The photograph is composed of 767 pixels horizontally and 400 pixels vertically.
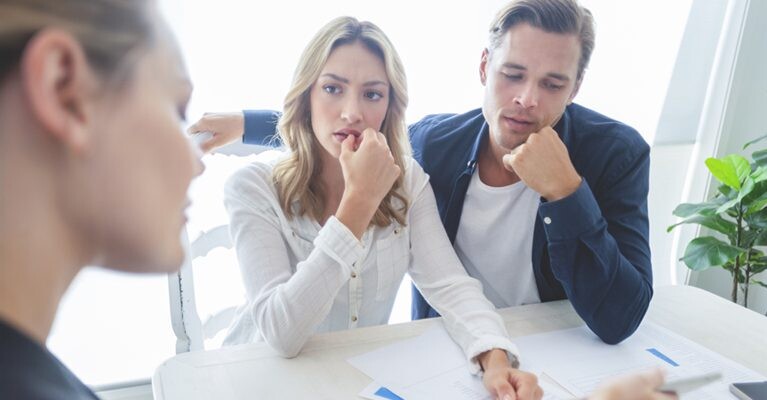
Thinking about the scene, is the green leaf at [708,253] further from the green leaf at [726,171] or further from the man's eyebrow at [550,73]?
the man's eyebrow at [550,73]

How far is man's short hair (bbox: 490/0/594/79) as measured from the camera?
128 centimetres

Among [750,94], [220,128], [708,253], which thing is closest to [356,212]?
[220,128]

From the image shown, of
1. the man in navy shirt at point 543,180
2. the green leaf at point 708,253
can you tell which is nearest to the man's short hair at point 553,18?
the man in navy shirt at point 543,180

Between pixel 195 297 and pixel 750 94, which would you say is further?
pixel 750 94

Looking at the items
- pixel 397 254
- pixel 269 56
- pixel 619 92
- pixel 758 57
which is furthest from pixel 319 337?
pixel 758 57

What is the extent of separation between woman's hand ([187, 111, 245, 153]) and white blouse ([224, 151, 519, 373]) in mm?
167

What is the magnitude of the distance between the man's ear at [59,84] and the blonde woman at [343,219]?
65cm

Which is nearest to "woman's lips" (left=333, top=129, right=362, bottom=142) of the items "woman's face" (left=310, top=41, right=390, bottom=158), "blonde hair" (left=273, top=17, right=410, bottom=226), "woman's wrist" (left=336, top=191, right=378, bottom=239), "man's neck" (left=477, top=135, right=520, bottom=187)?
"woman's face" (left=310, top=41, right=390, bottom=158)

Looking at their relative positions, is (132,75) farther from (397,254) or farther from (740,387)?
(740,387)

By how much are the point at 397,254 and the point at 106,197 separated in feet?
3.01

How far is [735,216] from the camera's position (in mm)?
2229

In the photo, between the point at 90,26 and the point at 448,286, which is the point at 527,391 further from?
Answer: the point at 90,26

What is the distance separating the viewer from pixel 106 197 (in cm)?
36

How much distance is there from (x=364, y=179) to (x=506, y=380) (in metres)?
0.45
